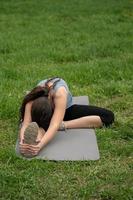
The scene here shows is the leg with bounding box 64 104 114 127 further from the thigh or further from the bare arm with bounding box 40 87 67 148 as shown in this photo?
the bare arm with bounding box 40 87 67 148

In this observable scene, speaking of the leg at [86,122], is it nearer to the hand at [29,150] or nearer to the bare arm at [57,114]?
the bare arm at [57,114]

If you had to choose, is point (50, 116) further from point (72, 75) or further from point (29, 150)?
point (72, 75)

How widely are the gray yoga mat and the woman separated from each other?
0.24ft

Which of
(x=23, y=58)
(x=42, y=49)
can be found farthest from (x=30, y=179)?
(x=42, y=49)

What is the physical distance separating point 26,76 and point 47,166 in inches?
127

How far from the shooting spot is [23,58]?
8516 mm

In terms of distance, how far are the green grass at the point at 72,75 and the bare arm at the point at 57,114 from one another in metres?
0.33

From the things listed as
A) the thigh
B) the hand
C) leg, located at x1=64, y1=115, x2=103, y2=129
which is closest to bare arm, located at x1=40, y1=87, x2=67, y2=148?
the hand

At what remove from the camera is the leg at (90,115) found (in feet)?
17.0

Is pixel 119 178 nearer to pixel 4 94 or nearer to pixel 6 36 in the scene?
pixel 4 94

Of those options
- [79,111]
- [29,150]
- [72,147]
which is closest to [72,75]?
[79,111]

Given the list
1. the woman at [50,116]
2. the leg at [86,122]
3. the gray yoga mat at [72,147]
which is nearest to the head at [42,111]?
the woman at [50,116]

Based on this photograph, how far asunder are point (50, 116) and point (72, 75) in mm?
2394

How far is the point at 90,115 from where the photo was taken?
5.32m
